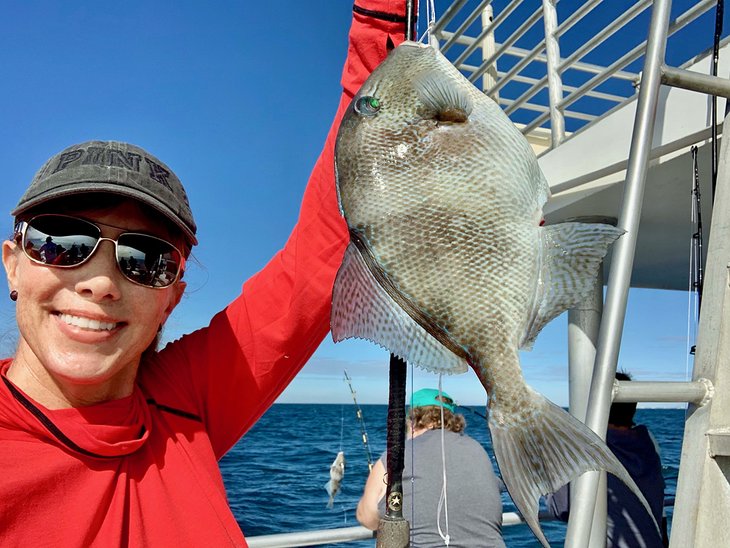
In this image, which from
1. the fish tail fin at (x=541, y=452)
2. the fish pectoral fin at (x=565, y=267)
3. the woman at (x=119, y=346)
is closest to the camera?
the fish tail fin at (x=541, y=452)

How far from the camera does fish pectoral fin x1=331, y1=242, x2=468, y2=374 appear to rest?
4.37 feet

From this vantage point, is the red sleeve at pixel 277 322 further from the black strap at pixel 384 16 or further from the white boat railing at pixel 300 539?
the white boat railing at pixel 300 539

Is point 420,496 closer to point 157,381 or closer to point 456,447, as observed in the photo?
point 456,447

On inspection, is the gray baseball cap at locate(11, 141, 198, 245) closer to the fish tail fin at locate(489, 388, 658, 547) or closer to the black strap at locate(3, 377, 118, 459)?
the black strap at locate(3, 377, 118, 459)

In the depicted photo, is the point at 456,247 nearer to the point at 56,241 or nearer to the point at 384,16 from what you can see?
the point at 384,16

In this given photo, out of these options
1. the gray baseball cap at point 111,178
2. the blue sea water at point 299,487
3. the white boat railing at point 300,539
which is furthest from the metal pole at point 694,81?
the blue sea water at point 299,487

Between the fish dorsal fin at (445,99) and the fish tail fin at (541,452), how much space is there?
659 mm

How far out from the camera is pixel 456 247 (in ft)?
4.33

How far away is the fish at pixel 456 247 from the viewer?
1.29 meters

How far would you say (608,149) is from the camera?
3260mm

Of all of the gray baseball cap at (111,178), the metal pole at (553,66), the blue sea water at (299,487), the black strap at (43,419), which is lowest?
the blue sea water at (299,487)

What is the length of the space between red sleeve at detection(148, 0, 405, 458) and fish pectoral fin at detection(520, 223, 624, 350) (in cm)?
69

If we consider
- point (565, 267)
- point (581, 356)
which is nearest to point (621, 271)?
point (565, 267)

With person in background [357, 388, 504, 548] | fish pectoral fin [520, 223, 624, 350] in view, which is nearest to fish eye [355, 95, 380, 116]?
fish pectoral fin [520, 223, 624, 350]
